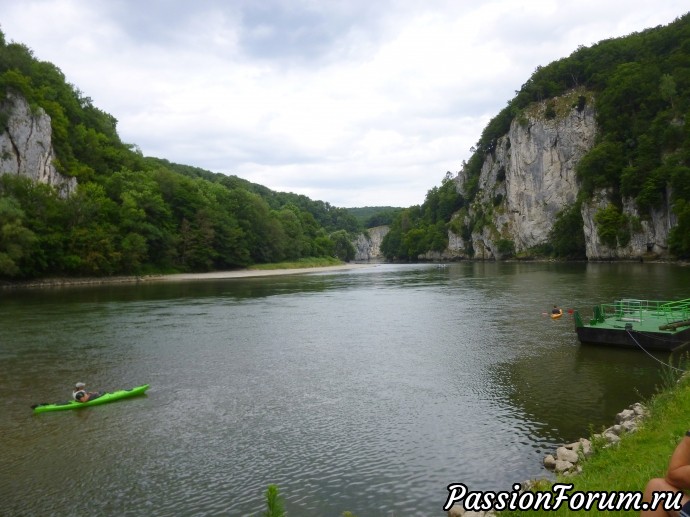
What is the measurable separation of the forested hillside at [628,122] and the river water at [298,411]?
68.1 meters

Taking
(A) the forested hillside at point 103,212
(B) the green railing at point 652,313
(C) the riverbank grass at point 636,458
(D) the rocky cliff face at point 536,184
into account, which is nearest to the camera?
(C) the riverbank grass at point 636,458

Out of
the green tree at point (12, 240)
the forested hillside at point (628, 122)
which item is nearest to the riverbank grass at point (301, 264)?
the green tree at point (12, 240)

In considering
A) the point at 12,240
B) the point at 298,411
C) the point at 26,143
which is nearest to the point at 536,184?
the point at 26,143

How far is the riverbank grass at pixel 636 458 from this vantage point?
7.04 m

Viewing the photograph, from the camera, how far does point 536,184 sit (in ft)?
431

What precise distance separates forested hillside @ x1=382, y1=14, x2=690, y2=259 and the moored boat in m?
60.0

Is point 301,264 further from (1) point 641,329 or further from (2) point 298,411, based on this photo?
(2) point 298,411

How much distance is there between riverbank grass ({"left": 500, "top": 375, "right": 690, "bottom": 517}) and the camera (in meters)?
7.04

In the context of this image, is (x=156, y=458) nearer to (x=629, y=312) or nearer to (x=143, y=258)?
(x=629, y=312)

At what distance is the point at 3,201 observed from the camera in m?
62.8

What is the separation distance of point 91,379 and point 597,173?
353 ft

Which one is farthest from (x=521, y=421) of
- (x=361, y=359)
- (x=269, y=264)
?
(x=269, y=264)

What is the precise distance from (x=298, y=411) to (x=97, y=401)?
6.67m

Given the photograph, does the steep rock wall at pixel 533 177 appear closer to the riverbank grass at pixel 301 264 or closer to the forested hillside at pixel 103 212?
the riverbank grass at pixel 301 264
